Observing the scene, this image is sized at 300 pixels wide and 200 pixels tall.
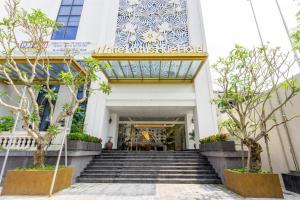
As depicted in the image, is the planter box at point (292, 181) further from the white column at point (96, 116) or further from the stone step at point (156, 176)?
the white column at point (96, 116)

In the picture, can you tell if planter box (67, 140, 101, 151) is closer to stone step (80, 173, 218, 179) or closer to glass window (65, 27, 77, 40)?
stone step (80, 173, 218, 179)

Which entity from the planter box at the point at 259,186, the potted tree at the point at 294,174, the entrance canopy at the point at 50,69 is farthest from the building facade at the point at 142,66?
the planter box at the point at 259,186

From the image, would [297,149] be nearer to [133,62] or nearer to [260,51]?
[260,51]

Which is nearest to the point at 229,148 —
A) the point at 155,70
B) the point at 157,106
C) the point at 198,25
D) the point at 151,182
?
the point at 151,182

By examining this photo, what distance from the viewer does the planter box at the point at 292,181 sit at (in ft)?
13.5

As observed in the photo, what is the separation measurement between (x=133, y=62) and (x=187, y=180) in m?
5.83

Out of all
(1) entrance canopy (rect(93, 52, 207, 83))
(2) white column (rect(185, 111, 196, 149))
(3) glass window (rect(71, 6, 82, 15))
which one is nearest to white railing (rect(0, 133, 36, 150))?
(1) entrance canopy (rect(93, 52, 207, 83))

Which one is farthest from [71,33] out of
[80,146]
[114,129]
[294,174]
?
[294,174]

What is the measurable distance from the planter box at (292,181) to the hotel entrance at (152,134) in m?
6.72

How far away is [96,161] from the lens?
22.3 ft

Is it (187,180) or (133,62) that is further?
(133,62)

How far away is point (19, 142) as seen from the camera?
233 inches

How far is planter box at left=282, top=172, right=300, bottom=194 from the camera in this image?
4.11 m

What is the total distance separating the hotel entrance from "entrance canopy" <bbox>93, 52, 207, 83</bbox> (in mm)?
3451
